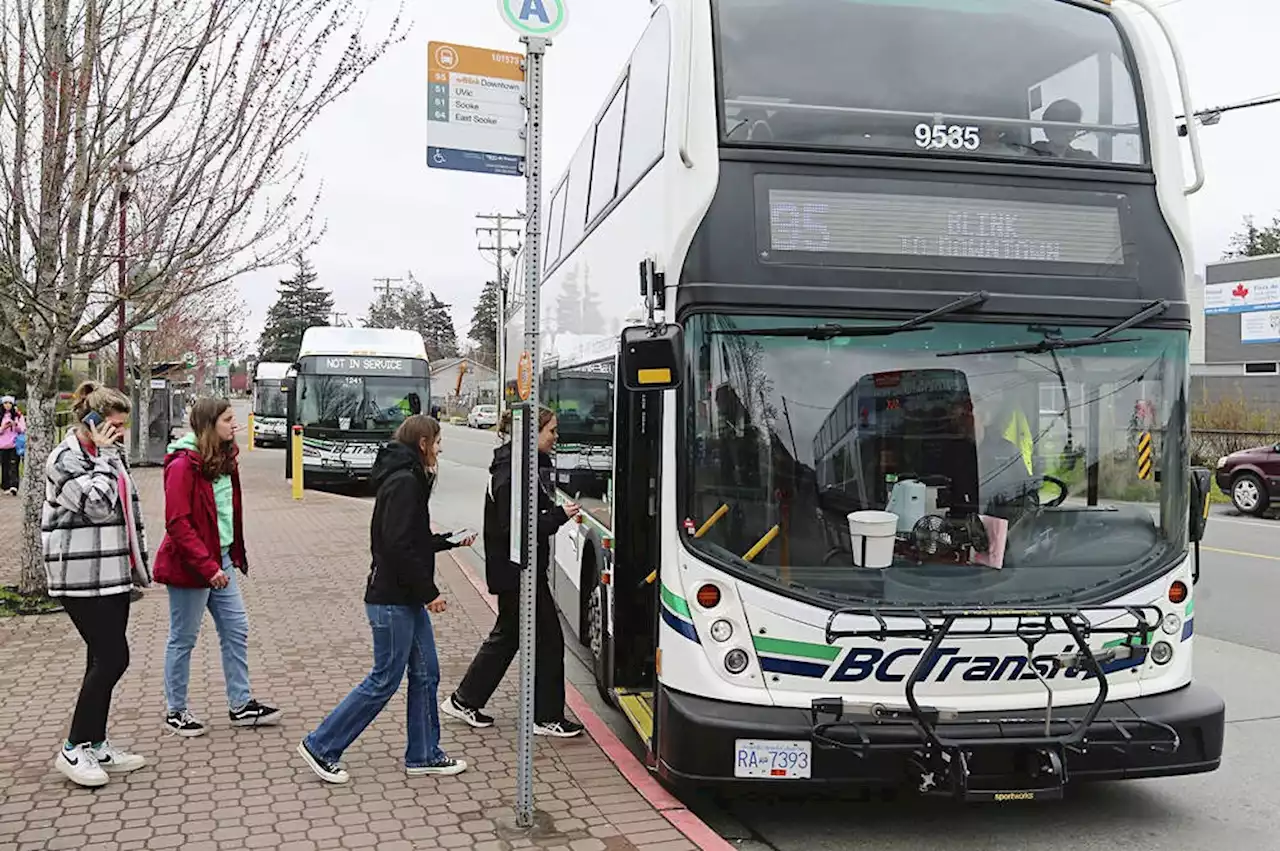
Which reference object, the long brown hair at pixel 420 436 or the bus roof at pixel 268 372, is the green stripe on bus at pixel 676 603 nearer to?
the long brown hair at pixel 420 436

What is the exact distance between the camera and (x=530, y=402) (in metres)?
4.46

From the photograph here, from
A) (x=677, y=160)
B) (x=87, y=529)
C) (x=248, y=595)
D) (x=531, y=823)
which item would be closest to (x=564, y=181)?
(x=248, y=595)

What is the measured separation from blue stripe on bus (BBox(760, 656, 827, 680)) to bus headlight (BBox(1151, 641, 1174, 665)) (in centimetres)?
157

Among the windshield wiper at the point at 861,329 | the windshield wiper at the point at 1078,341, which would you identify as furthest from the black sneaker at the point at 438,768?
the windshield wiper at the point at 1078,341

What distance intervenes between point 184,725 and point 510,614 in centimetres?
179

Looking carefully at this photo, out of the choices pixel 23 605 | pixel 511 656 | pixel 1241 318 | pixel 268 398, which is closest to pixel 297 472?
pixel 23 605

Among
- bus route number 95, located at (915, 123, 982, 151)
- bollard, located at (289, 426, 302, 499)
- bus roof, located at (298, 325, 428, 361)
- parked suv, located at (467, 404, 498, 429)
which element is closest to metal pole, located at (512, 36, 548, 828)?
bus route number 95, located at (915, 123, 982, 151)

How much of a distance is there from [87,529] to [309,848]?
6.04 feet

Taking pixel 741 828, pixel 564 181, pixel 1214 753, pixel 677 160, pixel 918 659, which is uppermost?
pixel 564 181

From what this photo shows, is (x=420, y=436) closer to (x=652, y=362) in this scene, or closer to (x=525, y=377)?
(x=525, y=377)

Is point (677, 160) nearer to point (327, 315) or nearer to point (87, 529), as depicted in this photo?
point (87, 529)

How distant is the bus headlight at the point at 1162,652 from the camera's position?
493 cm

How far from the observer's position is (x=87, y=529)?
5020mm

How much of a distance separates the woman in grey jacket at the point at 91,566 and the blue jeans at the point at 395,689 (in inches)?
37.6
